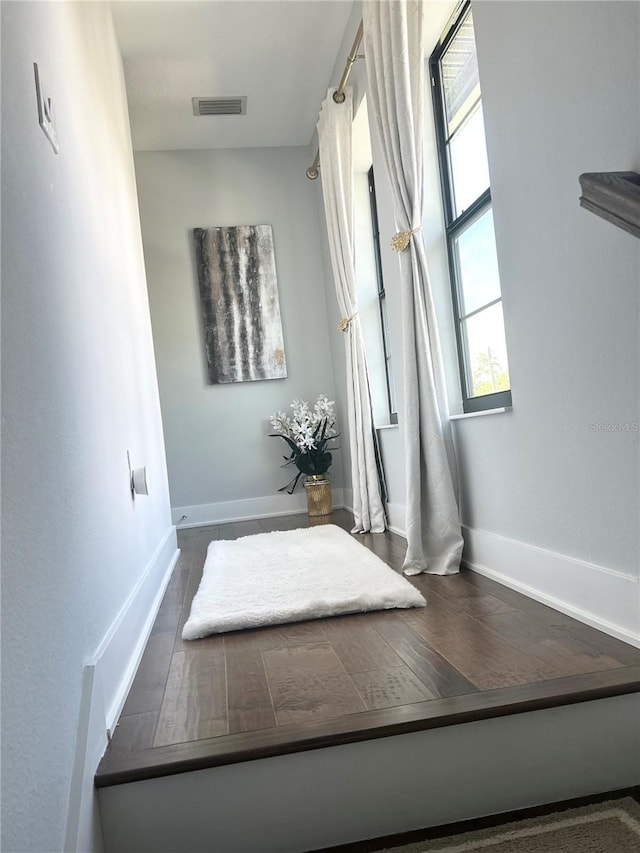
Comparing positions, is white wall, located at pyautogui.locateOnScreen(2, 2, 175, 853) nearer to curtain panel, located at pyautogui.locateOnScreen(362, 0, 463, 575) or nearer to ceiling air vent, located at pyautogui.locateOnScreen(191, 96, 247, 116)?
curtain panel, located at pyautogui.locateOnScreen(362, 0, 463, 575)

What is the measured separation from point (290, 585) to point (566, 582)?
103 cm

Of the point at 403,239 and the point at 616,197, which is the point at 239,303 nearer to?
the point at 403,239

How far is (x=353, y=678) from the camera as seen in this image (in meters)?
1.47

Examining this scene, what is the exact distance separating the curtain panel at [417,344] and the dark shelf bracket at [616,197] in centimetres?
127

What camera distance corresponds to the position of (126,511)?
2012 millimetres

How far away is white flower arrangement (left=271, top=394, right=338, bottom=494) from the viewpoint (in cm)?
→ 455

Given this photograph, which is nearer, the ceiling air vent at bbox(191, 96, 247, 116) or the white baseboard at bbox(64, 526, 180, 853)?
the white baseboard at bbox(64, 526, 180, 853)

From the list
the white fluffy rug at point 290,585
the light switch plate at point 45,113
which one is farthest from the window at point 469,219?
the light switch plate at point 45,113

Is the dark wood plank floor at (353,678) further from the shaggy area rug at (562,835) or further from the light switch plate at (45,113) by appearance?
the light switch plate at (45,113)

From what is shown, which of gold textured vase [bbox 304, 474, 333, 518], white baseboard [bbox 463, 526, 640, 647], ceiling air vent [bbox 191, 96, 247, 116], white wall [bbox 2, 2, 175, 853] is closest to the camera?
white wall [bbox 2, 2, 175, 853]

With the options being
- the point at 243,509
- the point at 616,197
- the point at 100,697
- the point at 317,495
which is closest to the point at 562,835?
the point at 100,697

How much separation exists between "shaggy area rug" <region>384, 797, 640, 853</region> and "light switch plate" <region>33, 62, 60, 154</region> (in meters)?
1.60

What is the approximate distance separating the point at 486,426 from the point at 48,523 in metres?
1.58

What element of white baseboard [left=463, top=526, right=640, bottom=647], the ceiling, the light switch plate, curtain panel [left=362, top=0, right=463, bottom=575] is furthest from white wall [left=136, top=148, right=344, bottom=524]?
the light switch plate
